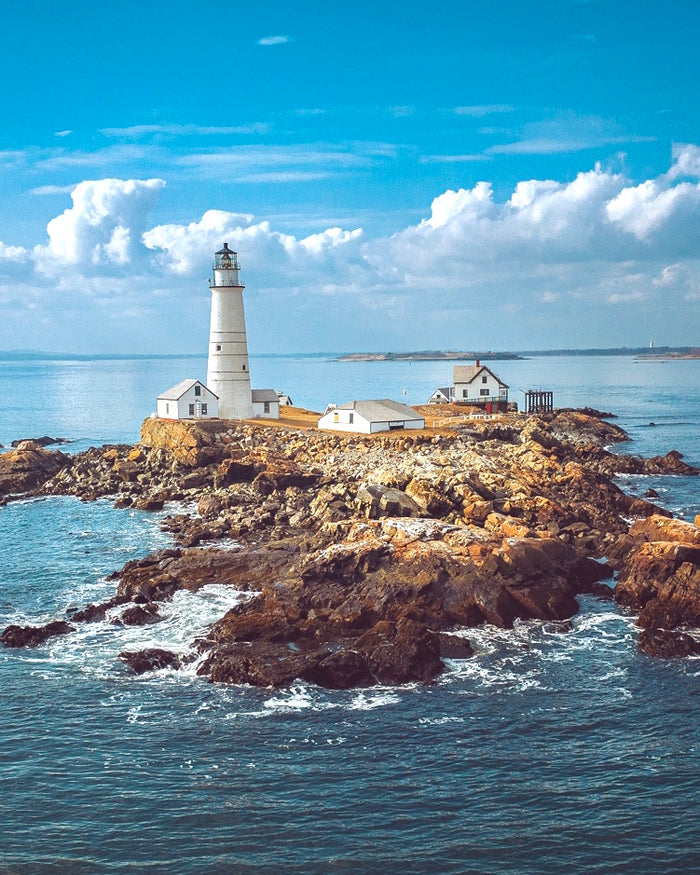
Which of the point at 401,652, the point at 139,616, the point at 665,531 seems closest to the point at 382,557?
the point at 401,652

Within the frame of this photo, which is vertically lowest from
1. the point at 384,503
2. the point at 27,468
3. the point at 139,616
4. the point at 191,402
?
the point at 139,616

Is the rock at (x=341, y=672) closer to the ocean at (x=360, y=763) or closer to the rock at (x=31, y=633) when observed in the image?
the ocean at (x=360, y=763)

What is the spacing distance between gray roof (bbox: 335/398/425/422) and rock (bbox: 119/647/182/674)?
3808cm

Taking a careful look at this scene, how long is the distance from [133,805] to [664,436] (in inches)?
2975

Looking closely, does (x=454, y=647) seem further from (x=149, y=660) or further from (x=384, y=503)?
(x=384, y=503)

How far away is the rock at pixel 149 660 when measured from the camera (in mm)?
26397

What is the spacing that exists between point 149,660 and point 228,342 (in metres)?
44.0

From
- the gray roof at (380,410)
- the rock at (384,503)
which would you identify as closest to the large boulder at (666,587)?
the rock at (384,503)

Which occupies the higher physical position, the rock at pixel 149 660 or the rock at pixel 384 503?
the rock at pixel 384 503

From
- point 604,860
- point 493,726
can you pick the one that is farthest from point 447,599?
point 604,860

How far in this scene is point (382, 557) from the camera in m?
32.6

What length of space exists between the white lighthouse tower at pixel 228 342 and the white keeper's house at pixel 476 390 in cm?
2856

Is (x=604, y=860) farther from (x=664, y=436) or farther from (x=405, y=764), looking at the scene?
(x=664, y=436)

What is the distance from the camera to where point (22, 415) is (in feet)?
408
